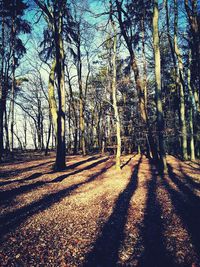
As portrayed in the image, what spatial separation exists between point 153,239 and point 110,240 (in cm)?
89

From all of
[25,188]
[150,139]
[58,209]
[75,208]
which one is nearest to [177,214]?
[75,208]

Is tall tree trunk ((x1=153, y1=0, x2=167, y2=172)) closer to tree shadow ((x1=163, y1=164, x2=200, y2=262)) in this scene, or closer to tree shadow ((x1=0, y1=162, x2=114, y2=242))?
tree shadow ((x1=163, y1=164, x2=200, y2=262))

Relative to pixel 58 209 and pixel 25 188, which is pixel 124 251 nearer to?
pixel 58 209

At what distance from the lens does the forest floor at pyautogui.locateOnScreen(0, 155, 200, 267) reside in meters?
3.31

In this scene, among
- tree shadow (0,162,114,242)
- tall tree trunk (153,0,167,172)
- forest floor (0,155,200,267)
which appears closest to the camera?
forest floor (0,155,200,267)

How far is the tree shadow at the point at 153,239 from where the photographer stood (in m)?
3.15

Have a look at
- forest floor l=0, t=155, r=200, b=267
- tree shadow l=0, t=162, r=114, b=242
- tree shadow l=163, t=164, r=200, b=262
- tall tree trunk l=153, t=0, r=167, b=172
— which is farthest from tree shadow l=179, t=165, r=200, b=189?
tree shadow l=0, t=162, r=114, b=242

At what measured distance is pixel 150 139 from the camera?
12391mm

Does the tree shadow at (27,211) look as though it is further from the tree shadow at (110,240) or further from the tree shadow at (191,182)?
the tree shadow at (191,182)

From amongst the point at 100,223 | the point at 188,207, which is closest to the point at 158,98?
the point at 188,207

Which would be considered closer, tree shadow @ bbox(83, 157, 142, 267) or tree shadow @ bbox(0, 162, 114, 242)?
tree shadow @ bbox(83, 157, 142, 267)

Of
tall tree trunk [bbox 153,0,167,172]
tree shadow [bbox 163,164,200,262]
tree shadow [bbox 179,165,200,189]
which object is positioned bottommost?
tree shadow [bbox 163,164,200,262]

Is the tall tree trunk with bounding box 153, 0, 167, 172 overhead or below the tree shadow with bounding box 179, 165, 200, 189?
overhead

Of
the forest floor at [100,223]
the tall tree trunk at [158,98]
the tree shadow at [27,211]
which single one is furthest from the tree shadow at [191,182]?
the tree shadow at [27,211]
